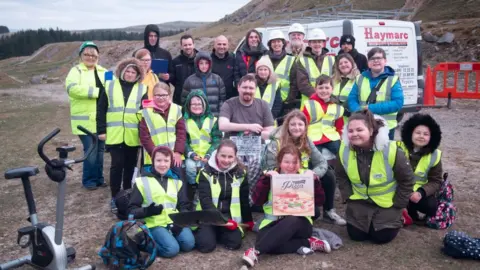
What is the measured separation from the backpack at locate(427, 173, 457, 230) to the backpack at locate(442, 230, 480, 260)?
62 centimetres

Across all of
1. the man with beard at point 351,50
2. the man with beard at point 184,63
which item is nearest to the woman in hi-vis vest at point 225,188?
the man with beard at point 184,63

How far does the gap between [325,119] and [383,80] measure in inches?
34.7

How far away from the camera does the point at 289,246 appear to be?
180 inches

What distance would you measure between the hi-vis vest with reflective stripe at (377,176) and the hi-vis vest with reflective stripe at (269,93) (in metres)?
1.47

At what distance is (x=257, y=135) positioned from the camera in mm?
5539

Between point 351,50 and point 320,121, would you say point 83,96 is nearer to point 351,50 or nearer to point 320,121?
point 320,121

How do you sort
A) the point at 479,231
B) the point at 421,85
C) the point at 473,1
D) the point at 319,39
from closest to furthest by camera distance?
1. the point at 479,231
2. the point at 319,39
3. the point at 421,85
4. the point at 473,1

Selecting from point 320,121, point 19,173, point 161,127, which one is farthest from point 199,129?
point 19,173

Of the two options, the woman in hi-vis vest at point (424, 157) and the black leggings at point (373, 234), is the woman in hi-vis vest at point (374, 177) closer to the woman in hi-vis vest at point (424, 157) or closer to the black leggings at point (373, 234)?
the black leggings at point (373, 234)

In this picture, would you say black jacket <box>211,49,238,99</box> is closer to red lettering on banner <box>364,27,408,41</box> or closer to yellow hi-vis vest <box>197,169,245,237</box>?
yellow hi-vis vest <box>197,169,245,237</box>

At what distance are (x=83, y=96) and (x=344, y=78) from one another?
358cm

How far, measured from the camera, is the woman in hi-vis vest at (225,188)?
4852mm

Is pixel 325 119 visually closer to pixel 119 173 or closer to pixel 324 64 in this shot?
pixel 324 64

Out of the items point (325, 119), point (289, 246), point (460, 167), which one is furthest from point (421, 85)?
point (289, 246)
